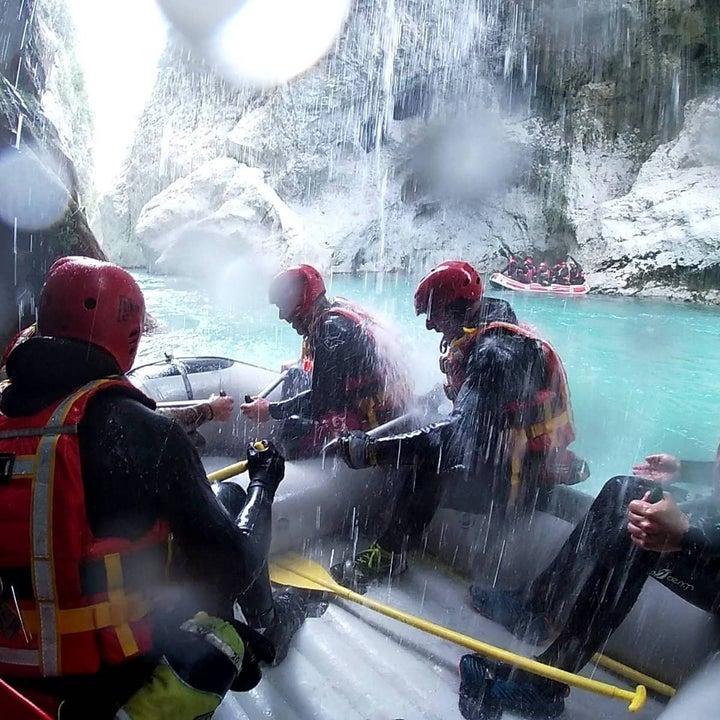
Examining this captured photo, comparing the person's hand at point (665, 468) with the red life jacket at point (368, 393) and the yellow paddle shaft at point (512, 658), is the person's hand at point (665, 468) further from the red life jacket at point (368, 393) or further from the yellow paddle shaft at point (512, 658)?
the red life jacket at point (368, 393)

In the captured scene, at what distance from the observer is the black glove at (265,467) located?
1.84m

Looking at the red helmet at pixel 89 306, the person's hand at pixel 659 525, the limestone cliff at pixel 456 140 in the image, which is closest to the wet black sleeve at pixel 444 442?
the person's hand at pixel 659 525

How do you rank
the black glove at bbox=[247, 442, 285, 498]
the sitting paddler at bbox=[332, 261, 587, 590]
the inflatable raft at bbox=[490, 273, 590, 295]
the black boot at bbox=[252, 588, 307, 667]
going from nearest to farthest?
1. the black glove at bbox=[247, 442, 285, 498]
2. the black boot at bbox=[252, 588, 307, 667]
3. the sitting paddler at bbox=[332, 261, 587, 590]
4. the inflatable raft at bbox=[490, 273, 590, 295]

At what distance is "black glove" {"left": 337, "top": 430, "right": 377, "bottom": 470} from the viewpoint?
8.34 feet

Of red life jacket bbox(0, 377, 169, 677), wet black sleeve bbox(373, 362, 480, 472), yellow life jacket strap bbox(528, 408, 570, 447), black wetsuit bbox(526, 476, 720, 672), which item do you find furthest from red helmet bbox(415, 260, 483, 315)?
red life jacket bbox(0, 377, 169, 677)

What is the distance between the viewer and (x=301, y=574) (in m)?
2.68

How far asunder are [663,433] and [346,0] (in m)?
25.2

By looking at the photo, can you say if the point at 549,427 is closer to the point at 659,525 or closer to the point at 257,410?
the point at 659,525

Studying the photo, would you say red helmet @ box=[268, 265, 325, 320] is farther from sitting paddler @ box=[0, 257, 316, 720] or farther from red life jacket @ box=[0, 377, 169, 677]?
red life jacket @ box=[0, 377, 169, 677]

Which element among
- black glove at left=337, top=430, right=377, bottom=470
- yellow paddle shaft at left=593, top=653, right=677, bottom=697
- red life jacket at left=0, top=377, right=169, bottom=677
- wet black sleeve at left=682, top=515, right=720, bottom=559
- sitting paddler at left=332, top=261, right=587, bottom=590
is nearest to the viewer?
red life jacket at left=0, top=377, right=169, bottom=677

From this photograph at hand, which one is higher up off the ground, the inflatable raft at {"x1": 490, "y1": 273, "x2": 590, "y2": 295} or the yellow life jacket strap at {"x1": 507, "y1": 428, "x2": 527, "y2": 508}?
the inflatable raft at {"x1": 490, "y1": 273, "x2": 590, "y2": 295}

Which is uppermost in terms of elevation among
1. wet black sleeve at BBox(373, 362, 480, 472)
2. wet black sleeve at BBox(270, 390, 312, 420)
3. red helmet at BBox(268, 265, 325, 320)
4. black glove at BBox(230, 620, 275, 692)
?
red helmet at BBox(268, 265, 325, 320)

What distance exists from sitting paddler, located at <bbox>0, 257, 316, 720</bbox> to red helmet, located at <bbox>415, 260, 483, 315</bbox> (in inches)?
57.6

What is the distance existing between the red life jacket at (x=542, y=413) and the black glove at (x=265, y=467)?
102 centimetres
